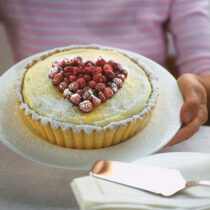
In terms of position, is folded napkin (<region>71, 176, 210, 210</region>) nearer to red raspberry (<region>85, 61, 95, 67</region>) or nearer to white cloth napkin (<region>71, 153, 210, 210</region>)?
white cloth napkin (<region>71, 153, 210, 210</region>)

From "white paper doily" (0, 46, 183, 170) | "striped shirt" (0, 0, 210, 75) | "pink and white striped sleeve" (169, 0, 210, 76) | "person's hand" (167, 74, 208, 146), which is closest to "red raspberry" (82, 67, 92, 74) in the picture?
"white paper doily" (0, 46, 183, 170)

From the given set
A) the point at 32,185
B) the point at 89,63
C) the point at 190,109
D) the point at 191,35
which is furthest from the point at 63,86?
the point at 191,35

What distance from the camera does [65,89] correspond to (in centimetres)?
105

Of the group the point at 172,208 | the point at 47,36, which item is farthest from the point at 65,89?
the point at 47,36

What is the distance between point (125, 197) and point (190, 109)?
60cm

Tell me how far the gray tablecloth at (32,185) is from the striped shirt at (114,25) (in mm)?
859

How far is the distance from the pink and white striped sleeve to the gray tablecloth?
31.3 inches

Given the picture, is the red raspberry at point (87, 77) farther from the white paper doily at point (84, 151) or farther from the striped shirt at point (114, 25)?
the striped shirt at point (114, 25)

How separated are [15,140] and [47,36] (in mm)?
913

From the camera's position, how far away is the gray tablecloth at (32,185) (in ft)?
2.91

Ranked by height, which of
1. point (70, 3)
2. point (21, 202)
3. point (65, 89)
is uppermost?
point (70, 3)

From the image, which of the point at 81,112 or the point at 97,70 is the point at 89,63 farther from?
the point at 81,112

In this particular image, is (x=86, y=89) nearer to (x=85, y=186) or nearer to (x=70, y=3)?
(x=85, y=186)

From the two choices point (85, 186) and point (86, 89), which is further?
point (86, 89)
